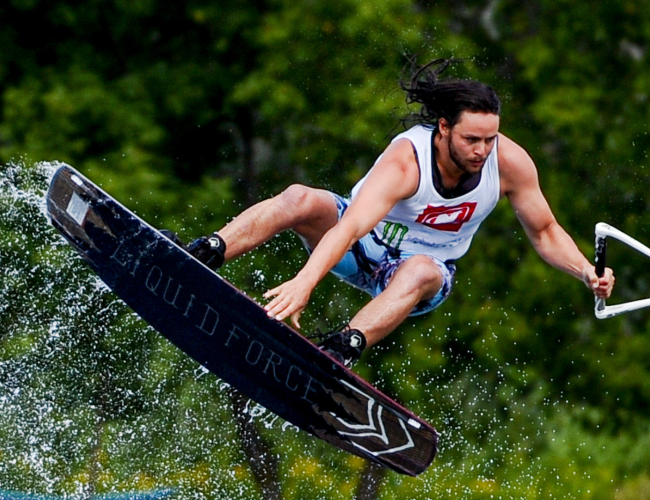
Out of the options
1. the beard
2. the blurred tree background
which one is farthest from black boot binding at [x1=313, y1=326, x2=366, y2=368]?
the blurred tree background

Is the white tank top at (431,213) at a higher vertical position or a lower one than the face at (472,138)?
lower

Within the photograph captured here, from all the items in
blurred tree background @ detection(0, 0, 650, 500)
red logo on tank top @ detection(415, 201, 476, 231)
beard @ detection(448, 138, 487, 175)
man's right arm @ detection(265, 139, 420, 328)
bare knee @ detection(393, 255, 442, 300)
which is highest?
beard @ detection(448, 138, 487, 175)

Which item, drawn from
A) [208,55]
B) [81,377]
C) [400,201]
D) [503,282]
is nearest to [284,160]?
[208,55]

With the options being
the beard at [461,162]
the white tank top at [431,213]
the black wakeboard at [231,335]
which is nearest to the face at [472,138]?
the beard at [461,162]

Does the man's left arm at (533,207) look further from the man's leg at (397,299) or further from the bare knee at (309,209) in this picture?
the bare knee at (309,209)

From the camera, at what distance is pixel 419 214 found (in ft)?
16.1

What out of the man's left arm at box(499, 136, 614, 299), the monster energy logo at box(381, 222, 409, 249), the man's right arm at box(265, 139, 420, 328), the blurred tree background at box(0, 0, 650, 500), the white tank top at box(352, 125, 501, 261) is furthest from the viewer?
the blurred tree background at box(0, 0, 650, 500)

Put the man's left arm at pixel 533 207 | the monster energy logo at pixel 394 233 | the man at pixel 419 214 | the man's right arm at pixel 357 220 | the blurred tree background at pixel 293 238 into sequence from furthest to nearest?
the blurred tree background at pixel 293 238, the monster energy logo at pixel 394 233, the man's left arm at pixel 533 207, the man at pixel 419 214, the man's right arm at pixel 357 220

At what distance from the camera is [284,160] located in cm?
990

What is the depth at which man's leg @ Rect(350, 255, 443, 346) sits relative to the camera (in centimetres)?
473

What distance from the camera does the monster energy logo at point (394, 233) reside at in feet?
16.4

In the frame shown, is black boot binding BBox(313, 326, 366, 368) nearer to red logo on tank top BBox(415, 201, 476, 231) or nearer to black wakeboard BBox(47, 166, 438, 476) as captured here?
black wakeboard BBox(47, 166, 438, 476)

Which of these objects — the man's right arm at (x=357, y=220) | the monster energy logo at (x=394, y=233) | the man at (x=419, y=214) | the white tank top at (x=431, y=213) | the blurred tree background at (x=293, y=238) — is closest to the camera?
the man's right arm at (x=357, y=220)

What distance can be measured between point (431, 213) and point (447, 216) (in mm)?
72
